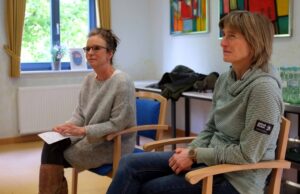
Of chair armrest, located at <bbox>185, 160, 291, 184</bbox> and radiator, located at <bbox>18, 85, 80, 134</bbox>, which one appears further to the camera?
radiator, located at <bbox>18, 85, 80, 134</bbox>

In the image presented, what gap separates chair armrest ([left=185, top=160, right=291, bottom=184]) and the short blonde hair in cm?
36

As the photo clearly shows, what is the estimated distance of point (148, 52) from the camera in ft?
17.0

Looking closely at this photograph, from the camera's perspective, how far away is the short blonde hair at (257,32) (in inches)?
59.5

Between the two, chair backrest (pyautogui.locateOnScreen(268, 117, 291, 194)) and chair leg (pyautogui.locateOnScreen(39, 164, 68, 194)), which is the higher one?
chair backrest (pyautogui.locateOnScreen(268, 117, 291, 194))

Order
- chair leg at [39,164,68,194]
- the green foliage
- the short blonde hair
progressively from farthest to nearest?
the green foliage
chair leg at [39,164,68,194]
the short blonde hair

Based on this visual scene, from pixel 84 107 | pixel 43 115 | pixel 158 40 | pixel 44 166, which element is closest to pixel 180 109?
pixel 158 40

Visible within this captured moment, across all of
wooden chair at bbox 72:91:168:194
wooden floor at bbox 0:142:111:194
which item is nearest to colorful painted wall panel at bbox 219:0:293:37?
wooden chair at bbox 72:91:168:194

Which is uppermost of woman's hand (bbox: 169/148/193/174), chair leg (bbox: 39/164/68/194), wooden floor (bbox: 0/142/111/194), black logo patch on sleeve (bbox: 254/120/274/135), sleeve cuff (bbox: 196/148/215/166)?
black logo patch on sleeve (bbox: 254/120/274/135)

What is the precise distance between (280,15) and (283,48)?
28 cm

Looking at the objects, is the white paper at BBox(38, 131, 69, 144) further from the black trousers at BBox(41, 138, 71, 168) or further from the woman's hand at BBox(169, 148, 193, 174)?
the woman's hand at BBox(169, 148, 193, 174)

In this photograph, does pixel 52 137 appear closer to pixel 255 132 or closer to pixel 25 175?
pixel 255 132

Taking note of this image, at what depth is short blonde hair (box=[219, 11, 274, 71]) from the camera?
1.51 meters

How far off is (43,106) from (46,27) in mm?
915

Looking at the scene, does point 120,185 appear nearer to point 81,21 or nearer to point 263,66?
point 263,66
